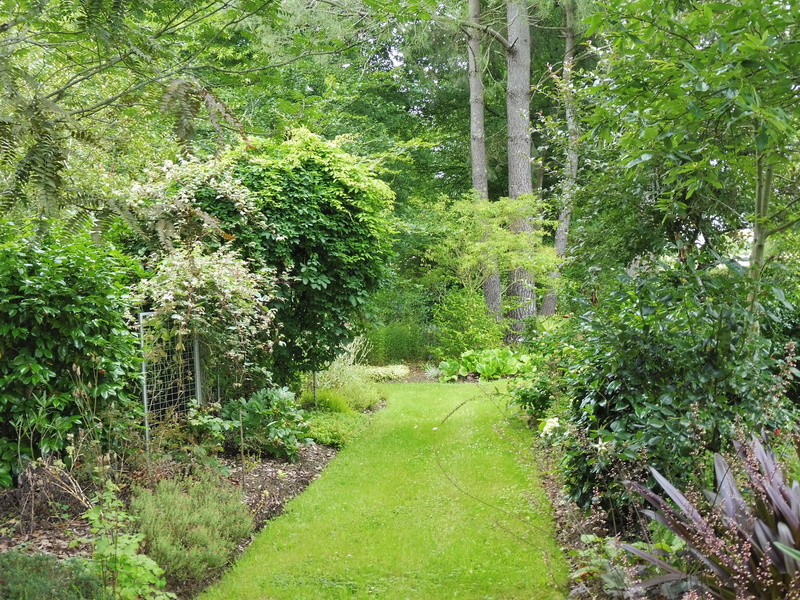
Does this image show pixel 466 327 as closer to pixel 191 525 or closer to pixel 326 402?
pixel 326 402

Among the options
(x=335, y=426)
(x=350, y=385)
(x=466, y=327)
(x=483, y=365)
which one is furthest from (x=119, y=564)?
(x=466, y=327)

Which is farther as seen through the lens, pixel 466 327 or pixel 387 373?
pixel 466 327

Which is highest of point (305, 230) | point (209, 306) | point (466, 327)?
point (305, 230)

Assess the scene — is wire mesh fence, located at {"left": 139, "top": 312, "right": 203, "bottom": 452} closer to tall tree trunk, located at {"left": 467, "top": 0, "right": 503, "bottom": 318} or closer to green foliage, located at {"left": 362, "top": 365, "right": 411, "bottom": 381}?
green foliage, located at {"left": 362, "top": 365, "right": 411, "bottom": 381}

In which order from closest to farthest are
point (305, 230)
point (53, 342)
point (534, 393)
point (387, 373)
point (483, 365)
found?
point (53, 342) → point (534, 393) → point (305, 230) → point (483, 365) → point (387, 373)

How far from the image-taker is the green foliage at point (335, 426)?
690 centimetres

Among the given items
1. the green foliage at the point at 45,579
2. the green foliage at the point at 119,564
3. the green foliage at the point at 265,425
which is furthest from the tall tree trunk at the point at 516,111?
the green foliage at the point at 45,579

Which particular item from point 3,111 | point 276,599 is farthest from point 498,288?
point 3,111

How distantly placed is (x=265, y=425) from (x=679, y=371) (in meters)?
3.86

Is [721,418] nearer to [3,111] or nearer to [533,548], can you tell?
[533,548]

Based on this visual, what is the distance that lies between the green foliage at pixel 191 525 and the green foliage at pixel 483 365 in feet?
22.3

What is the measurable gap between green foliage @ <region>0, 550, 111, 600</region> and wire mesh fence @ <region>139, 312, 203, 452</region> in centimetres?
163

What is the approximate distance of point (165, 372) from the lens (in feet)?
18.4

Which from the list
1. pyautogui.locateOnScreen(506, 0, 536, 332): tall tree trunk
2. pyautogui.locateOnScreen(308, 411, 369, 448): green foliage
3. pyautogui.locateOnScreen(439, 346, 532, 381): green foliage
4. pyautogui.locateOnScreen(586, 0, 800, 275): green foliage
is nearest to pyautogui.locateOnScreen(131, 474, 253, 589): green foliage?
pyautogui.locateOnScreen(308, 411, 369, 448): green foliage
